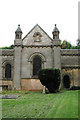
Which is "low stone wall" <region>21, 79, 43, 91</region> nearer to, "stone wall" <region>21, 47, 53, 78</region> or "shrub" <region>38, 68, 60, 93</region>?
"stone wall" <region>21, 47, 53, 78</region>

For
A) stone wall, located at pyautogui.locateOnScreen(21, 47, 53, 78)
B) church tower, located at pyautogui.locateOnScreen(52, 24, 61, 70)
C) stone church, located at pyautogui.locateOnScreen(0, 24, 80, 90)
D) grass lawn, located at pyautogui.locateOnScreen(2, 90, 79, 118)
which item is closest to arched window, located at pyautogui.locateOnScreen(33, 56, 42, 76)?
stone church, located at pyautogui.locateOnScreen(0, 24, 80, 90)

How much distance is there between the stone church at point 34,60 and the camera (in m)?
24.2

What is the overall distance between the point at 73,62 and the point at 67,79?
3081 mm

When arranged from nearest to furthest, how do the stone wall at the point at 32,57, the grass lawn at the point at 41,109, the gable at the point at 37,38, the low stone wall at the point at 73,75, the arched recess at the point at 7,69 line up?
the grass lawn at the point at 41,109 < the stone wall at the point at 32,57 < the low stone wall at the point at 73,75 < the arched recess at the point at 7,69 < the gable at the point at 37,38

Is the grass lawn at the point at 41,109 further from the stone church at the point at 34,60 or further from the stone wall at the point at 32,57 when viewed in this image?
the stone wall at the point at 32,57

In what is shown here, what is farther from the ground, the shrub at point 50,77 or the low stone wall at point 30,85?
the shrub at point 50,77

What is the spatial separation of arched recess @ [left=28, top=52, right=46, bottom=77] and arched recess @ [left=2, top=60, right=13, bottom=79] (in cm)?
343

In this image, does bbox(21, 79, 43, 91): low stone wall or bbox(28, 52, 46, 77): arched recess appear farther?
bbox(28, 52, 46, 77): arched recess

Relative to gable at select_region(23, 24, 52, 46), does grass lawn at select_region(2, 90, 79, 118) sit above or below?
below

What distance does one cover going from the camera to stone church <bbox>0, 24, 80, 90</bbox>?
24.2 m

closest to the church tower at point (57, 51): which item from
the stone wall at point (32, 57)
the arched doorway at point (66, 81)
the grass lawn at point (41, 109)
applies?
the stone wall at point (32, 57)

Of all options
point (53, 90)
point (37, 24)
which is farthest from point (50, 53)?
point (53, 90)

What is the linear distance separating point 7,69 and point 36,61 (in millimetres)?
5164

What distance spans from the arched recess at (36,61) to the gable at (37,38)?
2.10 meters
